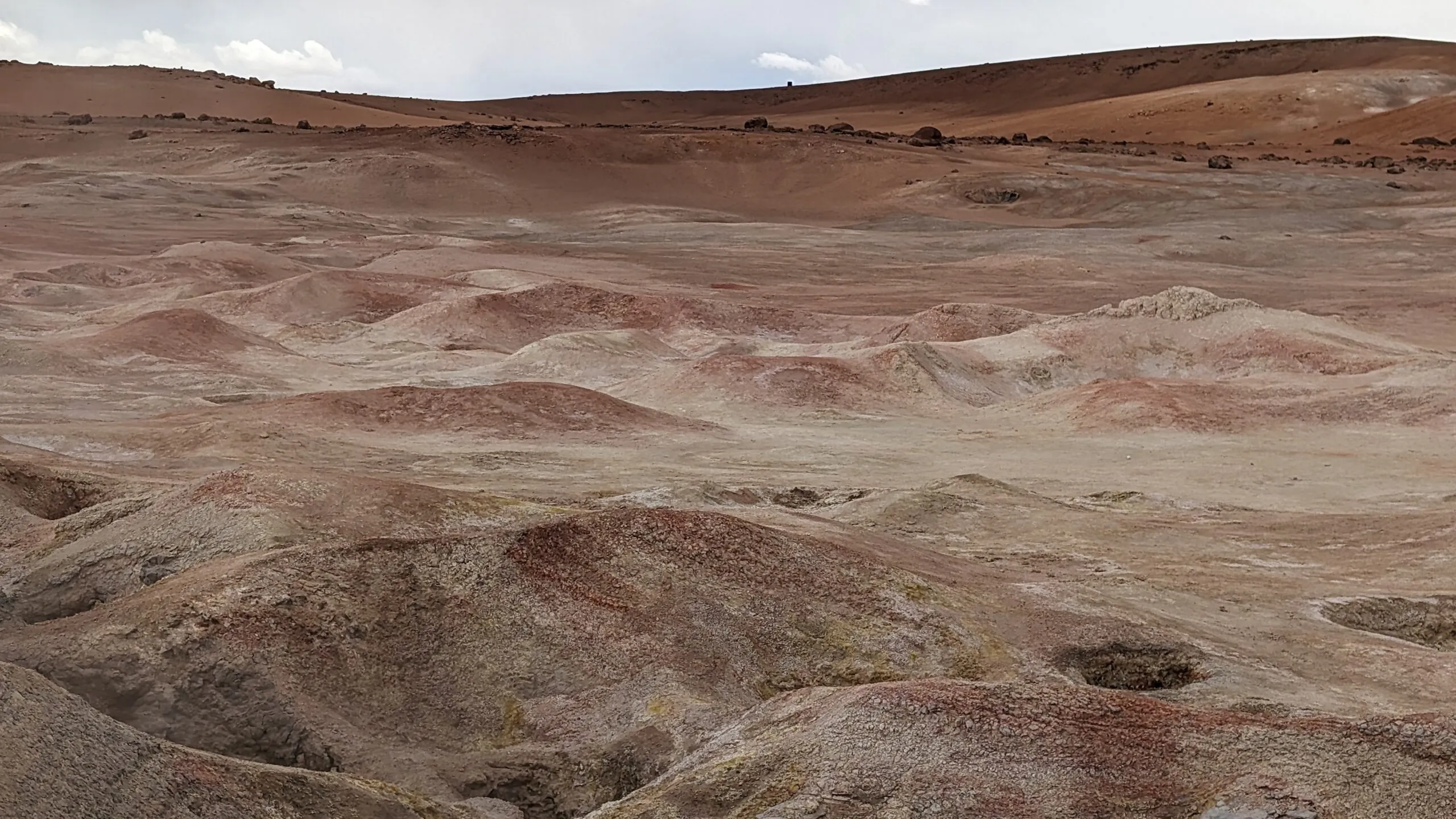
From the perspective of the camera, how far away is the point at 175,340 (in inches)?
834

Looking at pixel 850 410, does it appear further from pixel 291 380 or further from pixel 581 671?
pixel 581 671

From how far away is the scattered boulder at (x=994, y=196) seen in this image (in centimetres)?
4766

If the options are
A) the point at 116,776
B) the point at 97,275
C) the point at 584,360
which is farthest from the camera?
the point at 97,275

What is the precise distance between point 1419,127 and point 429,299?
47.1m

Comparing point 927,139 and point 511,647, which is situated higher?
point 927,139

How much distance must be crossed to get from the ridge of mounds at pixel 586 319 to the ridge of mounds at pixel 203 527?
50.0ft

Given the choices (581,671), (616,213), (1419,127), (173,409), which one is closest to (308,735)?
(581,671)

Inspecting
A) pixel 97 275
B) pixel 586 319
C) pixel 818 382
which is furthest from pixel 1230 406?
pixel 97 275

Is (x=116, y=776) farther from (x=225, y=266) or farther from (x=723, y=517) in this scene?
(x=225, y=266)

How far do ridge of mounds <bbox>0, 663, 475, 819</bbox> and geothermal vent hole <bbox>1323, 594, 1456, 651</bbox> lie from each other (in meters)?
7.32

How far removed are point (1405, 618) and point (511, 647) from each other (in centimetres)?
642

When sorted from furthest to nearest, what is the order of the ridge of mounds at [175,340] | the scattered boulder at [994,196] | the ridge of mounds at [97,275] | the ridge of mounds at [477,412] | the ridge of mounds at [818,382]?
the scattered boulder at [994,196] → the ridge of mounds at [97,275] → the ridge of mounds at [175,340] → the ridge of mounds at [818,382] → the ridge of mounds at [477,412]

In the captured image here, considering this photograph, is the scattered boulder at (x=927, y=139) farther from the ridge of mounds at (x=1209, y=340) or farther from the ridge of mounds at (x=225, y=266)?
the ridge of mounds at (x=1209, y=340)

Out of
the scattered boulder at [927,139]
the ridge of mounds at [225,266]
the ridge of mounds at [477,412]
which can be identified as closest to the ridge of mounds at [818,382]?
the ridge of mounds at [477,412]
